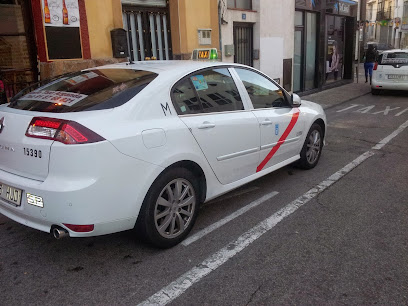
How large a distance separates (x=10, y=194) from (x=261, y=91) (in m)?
2.73

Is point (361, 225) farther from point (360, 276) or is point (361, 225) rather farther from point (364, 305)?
point (364, 305)

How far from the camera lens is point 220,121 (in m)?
3.56

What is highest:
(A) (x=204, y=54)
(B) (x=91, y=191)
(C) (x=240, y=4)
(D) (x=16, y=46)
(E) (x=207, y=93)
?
(C) (x=240, y=4)

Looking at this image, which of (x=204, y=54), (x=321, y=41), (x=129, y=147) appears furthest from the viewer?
(x=321, y=41)

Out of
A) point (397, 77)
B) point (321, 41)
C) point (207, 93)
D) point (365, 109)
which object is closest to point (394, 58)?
point (397, 77)

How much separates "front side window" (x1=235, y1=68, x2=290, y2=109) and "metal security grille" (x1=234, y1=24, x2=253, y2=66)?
6727 millimetres

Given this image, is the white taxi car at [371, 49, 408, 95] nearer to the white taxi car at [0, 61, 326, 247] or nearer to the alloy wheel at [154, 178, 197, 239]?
the white taxi car at [0, 61, 326, 247]

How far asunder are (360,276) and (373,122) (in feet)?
21.8

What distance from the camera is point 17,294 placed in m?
2.66

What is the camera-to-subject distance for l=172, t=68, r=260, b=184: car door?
337cm

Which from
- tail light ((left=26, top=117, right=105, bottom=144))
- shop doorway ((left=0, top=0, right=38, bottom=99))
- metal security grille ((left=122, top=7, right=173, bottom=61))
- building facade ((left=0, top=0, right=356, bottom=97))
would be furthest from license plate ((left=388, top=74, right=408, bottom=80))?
tail light ((left=26, top=117, right=105, bottom=144))

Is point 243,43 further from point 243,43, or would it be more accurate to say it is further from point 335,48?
point 335,48

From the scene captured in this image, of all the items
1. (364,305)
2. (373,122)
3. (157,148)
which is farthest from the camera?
(373,122)

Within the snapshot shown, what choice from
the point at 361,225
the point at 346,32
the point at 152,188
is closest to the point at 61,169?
the point at 152,188
